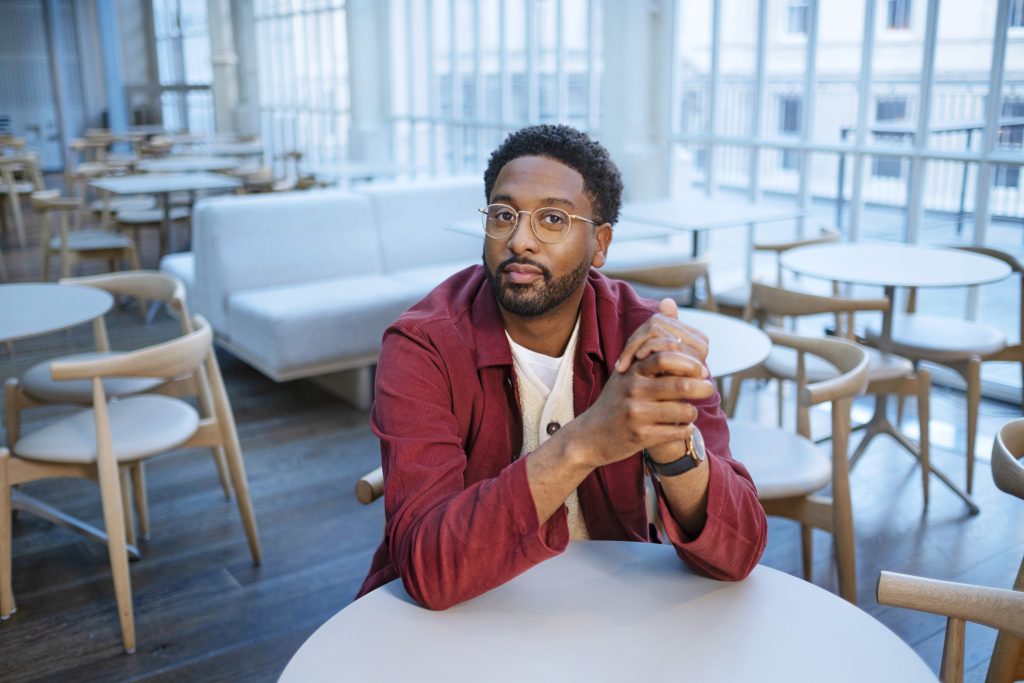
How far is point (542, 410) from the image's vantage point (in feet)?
5.07

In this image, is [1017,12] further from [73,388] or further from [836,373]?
[73,388]

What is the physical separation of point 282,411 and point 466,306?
113 inches

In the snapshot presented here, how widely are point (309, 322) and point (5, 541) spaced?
181cm

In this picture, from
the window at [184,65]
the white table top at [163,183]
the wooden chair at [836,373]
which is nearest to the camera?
the wooden chair at [836,373]

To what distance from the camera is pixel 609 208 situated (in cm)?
159

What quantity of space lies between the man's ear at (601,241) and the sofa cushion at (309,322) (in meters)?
2.58

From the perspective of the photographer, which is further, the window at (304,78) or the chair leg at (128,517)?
the window at (304,78)

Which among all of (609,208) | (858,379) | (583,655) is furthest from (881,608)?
(583,655)

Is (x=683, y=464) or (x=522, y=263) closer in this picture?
(x=683, y=464)

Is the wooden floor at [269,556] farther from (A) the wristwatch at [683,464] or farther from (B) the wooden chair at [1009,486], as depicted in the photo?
(A) the wristwatch at [683,464]

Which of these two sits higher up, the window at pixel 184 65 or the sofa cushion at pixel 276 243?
the window at pixel 184 65

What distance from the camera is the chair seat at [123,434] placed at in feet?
8.11

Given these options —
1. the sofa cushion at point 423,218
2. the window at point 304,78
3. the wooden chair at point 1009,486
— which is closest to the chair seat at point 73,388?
the sofa cushion at point 423,218

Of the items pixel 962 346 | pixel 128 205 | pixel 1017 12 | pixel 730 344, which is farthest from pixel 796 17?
pixel 128 205
